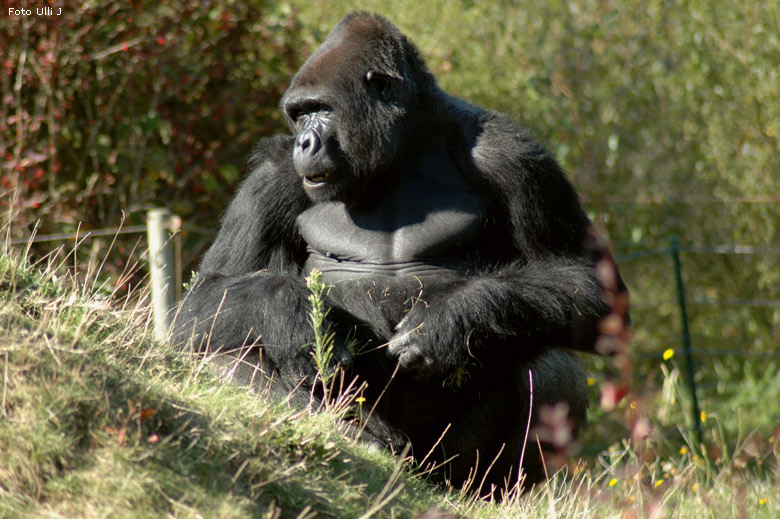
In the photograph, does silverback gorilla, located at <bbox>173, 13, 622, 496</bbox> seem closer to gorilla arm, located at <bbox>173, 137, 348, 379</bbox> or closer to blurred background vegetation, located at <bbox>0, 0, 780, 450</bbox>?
gorilla arm, located at <bbox>173, 137, 348, 379</bbox>

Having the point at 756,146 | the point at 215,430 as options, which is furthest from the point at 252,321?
the point at 756,146

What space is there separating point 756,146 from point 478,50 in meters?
2.91

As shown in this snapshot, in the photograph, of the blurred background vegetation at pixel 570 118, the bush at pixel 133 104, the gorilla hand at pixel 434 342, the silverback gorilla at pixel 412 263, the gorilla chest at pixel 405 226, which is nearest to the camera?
the gorilla hand at pixel 434 342

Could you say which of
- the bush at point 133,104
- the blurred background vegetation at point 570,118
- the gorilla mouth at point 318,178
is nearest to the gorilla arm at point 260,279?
the gorilla mouth at point 318,178

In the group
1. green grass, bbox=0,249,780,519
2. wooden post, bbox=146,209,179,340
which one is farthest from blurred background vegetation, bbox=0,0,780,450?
green grass, bbox=0,249,780,519

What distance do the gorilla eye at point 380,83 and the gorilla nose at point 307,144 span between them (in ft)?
1.43

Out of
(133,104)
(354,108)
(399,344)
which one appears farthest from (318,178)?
(133,104)

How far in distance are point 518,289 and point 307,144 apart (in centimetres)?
120

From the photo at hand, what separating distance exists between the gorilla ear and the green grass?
1.79 m

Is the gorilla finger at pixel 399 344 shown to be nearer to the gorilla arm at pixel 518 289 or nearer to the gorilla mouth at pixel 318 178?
the gorilla arm at pixel 518 289

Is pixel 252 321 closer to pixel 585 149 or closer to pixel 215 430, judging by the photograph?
pixel 215 430

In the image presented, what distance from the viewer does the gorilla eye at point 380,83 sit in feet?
15.3

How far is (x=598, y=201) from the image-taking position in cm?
943

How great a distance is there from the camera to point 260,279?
4.39 metres
